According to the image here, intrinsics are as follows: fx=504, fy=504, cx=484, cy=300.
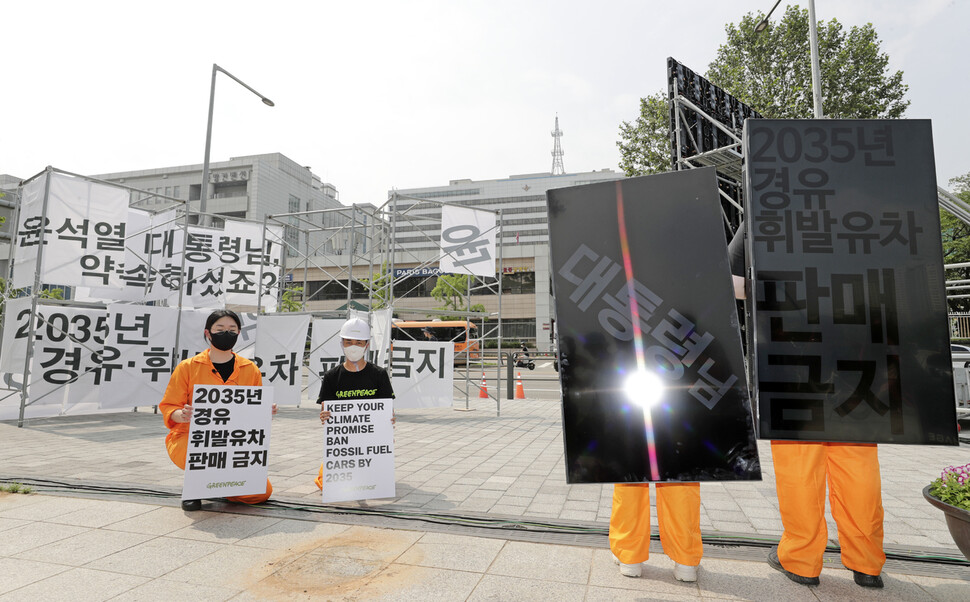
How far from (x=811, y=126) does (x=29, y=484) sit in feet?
21.2

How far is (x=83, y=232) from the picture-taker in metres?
8.54

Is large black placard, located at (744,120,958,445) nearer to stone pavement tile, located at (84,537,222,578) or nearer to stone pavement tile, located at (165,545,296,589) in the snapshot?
stone pavement tile, located at (165,545,296,589)

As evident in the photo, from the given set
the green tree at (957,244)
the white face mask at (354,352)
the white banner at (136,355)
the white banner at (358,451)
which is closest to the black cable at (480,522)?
the white banner at (358,451)

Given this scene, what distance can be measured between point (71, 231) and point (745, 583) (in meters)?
10.4

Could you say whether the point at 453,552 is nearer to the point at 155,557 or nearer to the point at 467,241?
the point at 155,557

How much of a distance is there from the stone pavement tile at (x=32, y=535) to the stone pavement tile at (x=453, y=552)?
2.21 meters

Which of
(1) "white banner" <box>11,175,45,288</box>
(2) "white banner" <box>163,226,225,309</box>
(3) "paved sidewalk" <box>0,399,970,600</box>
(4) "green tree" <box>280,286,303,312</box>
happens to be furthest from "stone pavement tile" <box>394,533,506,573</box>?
(4) "green tree" <box>280,286,303,312</box>

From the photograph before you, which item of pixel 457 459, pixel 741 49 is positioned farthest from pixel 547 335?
pixel 457 459

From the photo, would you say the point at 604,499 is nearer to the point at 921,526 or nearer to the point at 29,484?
the point at 921,526

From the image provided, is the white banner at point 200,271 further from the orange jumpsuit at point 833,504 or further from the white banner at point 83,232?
the orange jumpsuit at point 833,504

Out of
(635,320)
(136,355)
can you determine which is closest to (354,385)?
(635,320)

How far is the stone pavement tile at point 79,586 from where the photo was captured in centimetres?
239

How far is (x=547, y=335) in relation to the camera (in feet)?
136

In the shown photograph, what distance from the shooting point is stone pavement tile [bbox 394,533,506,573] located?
2814 mm
